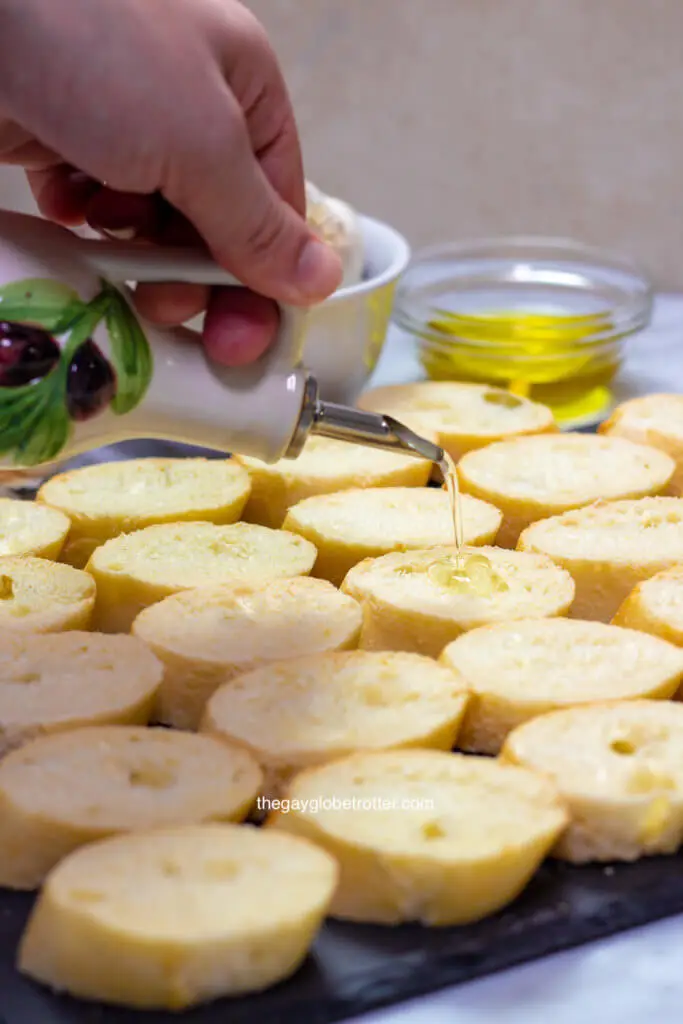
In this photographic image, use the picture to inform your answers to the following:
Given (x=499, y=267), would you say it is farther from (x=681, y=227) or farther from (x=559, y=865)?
(x=559, y=865)

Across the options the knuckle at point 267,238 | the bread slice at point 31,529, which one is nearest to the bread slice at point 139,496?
the bread slice at point 31,529

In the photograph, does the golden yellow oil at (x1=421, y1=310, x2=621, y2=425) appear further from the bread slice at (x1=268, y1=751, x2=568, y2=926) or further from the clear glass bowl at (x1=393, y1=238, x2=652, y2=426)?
the bread slice at (x1=268, y1=751, x2=568, y2=926)

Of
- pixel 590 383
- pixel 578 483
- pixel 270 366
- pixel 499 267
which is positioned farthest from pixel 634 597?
pixel 499 267

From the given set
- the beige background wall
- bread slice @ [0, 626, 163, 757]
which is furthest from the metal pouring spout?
the beige background wall

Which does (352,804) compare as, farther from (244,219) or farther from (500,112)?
(500,112)

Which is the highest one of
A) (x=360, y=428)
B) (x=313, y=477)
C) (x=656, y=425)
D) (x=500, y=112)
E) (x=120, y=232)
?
(x=500, y=112)

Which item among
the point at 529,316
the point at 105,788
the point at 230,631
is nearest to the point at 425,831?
the point at 105,788
